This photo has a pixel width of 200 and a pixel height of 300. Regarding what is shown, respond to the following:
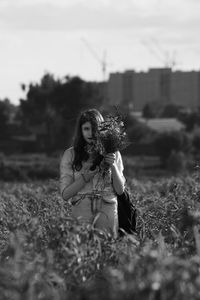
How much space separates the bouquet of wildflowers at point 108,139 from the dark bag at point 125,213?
1.35ft

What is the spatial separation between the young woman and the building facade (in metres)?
186

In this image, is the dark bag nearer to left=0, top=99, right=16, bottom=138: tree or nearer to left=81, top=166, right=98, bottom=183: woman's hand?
left=81, top=166, right=98, bottom=183: woman's hand

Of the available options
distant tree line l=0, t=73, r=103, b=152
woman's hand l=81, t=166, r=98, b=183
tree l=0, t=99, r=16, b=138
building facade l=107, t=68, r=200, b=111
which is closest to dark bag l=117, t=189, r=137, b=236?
woman's hand l=81, t=166, r=98, b=183

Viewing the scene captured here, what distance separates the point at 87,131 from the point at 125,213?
716 millimetres

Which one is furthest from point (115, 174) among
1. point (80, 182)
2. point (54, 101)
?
point (54, 101)

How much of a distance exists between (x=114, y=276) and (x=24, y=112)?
9070 cm

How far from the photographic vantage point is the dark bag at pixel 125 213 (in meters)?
6.64

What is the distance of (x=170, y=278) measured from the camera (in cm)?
409

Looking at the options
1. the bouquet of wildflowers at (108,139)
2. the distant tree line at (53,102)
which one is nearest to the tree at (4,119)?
the distant tree line at (53,102)

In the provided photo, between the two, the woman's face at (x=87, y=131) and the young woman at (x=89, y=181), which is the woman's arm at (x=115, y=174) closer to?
the young woman at (x=89, y=181)

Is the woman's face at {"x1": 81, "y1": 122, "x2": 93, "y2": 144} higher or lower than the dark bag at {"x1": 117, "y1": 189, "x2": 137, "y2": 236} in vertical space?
higher

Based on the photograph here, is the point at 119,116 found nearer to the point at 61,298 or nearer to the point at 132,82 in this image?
the point at 61,298

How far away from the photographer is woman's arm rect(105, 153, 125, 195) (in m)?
6.29

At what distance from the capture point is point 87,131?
6398mm
